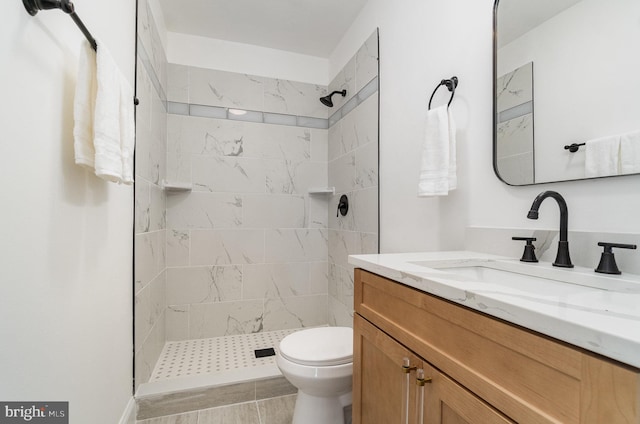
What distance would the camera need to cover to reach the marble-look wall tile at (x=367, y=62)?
6.26 feet

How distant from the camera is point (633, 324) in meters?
0.41

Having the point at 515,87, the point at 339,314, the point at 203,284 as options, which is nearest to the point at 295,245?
the point at 339,314

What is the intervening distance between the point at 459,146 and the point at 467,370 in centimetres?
94

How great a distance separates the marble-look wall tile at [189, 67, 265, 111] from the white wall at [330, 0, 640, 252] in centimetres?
107

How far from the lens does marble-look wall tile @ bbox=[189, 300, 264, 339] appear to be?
2.35m

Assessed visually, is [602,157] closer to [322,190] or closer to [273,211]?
[322,190]

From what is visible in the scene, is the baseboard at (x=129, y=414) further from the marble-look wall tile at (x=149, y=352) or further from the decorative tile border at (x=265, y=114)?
the decorative tile border at (x=265, y=114)

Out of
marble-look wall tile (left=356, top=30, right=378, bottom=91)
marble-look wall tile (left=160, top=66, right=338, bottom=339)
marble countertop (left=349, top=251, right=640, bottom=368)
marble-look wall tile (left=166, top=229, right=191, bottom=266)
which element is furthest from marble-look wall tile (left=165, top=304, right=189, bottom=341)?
marble-look wall tile (left=356, top=30, right=378, bottom=91)

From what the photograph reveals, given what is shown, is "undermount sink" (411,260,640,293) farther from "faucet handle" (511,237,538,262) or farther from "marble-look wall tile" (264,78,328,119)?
"marble-look wall tile" (264,78,328,119)

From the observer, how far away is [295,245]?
2605mm

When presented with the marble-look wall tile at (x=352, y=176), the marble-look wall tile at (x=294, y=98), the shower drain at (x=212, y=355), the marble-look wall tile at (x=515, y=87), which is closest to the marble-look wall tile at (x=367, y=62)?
the marble-look wall tile at (x=352, y=176)

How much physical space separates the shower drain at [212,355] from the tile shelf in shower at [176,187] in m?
1.18

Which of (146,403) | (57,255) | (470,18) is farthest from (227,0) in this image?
(146,403)

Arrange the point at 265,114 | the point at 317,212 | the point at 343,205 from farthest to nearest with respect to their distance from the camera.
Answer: the point at 317,212
the point at 265,114
the point at 343,205
